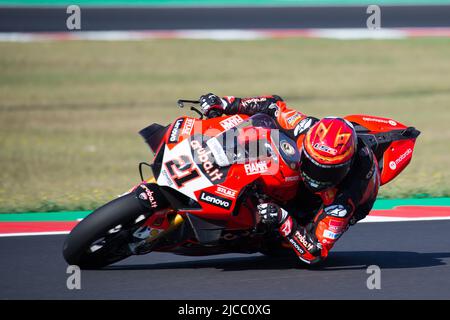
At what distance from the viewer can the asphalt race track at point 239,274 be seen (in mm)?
5824

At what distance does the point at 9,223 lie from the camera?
8148 millimetres

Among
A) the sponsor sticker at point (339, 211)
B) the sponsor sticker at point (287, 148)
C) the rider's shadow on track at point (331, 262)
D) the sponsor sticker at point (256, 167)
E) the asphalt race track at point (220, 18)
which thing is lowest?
the rider's shadow on track at point (331, 262)

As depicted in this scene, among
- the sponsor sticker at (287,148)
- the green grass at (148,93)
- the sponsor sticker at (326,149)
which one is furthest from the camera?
the green grass at (148,93)

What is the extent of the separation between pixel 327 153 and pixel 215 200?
0.78 metres

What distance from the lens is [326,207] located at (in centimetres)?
609

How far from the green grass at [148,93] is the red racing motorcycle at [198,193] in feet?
9.75

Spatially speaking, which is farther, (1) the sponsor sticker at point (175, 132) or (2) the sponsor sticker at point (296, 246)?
(2) the sponsor sticker at point (296, 246)

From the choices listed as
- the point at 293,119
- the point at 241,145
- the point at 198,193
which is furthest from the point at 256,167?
the point at 293,119

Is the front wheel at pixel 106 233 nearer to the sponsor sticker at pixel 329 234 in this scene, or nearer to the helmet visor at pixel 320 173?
the helmet visor at pixel 320 173

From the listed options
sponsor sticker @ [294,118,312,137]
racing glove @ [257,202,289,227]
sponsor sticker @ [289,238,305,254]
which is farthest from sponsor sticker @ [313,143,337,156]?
sponsor sticker @ [289,238,305,254]

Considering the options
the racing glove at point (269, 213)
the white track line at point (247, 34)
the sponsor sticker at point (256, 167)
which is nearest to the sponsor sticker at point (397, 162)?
the racing glove at point (269, 213)

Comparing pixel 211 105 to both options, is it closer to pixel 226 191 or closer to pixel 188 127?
pixel 188 127

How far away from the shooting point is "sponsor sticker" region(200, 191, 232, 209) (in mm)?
5613
